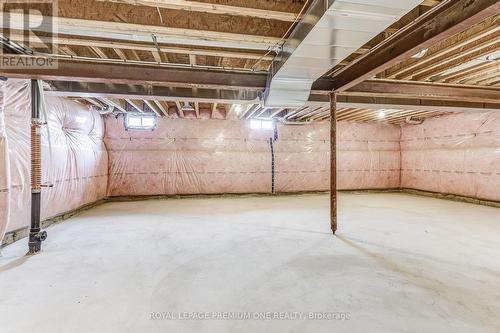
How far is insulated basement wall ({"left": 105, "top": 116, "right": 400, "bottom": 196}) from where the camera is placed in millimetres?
6469

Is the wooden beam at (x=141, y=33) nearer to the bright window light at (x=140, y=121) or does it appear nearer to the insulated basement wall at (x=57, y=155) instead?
the insulated basement wall at (x=57, y=155)

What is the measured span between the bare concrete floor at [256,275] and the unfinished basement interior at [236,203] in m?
0.02

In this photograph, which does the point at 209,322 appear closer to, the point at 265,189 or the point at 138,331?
the point at 138,331

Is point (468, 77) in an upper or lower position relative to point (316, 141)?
upper

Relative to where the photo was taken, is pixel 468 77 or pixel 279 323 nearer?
pixel 279 323

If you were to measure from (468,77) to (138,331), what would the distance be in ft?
15.9

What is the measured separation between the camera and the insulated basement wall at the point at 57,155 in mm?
3094

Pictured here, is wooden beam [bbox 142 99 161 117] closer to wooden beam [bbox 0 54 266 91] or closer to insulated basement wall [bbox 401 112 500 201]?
wooden beam [bbox 0 54 266 91]

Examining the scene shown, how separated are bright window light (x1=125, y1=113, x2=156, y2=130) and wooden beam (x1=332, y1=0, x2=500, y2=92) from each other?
16.7 feet

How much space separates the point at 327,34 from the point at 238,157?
209 inches

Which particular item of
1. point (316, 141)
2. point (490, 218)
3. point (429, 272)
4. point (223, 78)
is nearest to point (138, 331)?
point (429, 272)

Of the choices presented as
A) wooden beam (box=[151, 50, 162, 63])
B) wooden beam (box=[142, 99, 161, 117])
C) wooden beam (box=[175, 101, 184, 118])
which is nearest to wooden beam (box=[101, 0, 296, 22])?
wooden beam (box=[151, 50, 162, 63])

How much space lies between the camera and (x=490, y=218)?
14.5 feet

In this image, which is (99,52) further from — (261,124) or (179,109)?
(261,124)
